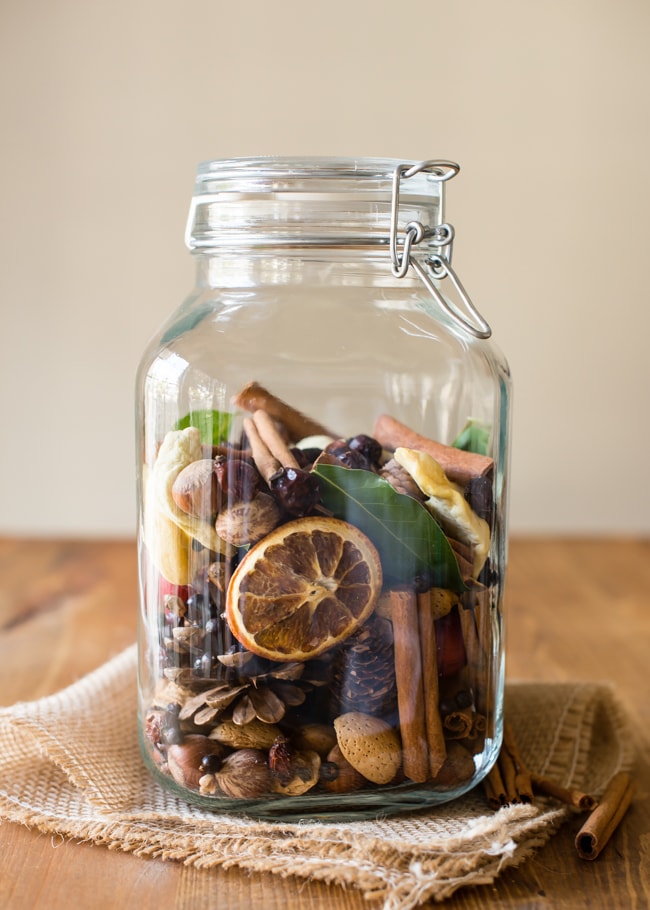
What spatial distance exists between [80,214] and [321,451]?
1.12 m

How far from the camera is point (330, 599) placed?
67 centimetres

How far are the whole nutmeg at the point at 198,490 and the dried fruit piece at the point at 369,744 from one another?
0.16 m

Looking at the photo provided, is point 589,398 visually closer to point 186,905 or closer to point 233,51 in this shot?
point 233,51

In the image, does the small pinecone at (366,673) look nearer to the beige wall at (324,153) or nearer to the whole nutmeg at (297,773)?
the whole nutmeg at (297,773)

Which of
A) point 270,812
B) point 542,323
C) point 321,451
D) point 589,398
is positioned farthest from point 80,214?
point 270,812

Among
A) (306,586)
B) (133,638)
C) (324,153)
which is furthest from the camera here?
(324,153)

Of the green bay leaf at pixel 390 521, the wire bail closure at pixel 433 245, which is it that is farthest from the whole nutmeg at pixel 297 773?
the wire bail closure at pixel 433 245

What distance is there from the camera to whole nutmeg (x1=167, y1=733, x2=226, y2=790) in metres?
0.70

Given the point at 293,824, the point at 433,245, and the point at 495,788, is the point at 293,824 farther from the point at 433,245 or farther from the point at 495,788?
the point at 433,245

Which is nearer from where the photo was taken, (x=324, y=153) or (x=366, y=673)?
(x=366, y=673)

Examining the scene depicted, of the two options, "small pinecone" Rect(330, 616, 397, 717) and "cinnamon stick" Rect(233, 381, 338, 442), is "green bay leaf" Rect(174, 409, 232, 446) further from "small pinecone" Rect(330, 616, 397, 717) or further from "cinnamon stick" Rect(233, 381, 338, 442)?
"small pinecone" Rect(330, 616, 397, 717)

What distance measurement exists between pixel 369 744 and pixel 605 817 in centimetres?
17

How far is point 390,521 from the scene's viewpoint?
26.8 inches

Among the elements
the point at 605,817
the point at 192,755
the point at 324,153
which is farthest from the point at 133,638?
the point at 324,153
